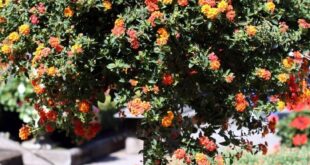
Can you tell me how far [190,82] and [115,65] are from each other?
54 cm

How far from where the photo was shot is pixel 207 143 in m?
4.67

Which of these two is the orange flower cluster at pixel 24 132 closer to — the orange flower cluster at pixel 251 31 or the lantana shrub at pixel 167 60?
the lantana shrub at pixel 167 60

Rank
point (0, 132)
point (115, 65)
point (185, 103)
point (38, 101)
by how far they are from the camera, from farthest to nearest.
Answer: point (0, 132)
point (38, 101)
point (185, 103)
point (115, 65)

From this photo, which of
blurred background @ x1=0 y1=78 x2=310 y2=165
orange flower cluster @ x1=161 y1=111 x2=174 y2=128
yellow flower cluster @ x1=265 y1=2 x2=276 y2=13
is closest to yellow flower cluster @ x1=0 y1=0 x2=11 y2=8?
orange flower cluster @ x1=161 y1=111 x2=174 y2=128

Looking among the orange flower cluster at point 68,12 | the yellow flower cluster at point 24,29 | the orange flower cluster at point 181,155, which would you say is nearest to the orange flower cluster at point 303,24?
the orange flower cluster at point 181,155

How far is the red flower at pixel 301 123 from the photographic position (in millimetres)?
8836

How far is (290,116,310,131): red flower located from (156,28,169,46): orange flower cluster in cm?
495

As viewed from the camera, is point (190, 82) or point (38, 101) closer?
point (190, 82)

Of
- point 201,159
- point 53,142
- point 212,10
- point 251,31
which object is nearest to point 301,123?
point 53,142

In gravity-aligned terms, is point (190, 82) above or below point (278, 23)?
below

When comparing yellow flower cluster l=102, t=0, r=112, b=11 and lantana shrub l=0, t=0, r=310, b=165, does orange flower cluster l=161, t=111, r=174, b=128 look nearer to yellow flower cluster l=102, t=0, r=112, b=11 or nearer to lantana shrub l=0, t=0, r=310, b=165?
lantana shrub l=0, t=0, r=310, b=165

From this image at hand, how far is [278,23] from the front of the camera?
15.4 feet

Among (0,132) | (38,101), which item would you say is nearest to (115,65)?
(38,101)

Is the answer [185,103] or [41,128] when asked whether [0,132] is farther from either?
[185,103]
